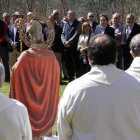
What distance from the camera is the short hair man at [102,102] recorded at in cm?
326

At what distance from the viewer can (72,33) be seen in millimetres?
11898

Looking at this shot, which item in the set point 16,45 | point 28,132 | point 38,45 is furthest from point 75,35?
point 28,132

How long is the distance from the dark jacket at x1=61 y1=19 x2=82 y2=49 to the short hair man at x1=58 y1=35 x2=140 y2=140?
8.46 meters

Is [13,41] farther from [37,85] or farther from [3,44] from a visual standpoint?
[37,85]

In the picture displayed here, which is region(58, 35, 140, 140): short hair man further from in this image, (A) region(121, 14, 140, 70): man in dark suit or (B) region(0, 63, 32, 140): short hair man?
(A) region(121, 14, 140, 70): man in dark suit

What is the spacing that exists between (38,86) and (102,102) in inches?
141

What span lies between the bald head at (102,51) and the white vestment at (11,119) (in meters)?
0.76

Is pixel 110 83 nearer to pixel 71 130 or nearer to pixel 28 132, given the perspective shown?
pixel 71 130

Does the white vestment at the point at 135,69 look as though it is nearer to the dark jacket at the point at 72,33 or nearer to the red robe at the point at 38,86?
the red robe at the point at 38,86

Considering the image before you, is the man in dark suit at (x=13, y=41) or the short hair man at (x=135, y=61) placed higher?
the short hair man at (x=135, y=61)

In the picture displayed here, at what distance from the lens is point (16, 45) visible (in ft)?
41.3

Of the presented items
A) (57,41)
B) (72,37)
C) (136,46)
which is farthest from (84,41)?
(136,46)

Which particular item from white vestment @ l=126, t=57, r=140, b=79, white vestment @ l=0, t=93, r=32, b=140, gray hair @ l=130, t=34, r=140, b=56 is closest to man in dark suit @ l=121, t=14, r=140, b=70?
gray hair @ l=130, t=34, r=140, b=56

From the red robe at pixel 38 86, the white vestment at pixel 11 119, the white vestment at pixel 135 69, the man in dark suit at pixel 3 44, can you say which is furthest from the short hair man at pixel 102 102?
the man in dark suit at pixel 3 44
